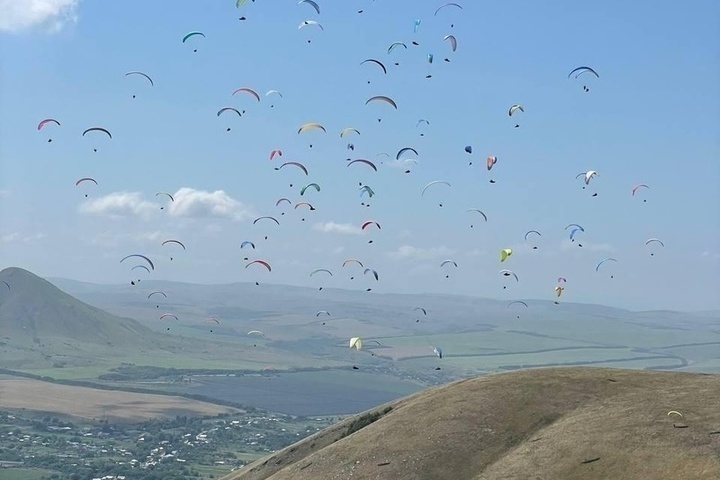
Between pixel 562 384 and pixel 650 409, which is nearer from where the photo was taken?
pixel 650 409

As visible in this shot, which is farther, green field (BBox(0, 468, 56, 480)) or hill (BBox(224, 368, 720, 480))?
green field (BBox(0, 468, 56, 480))

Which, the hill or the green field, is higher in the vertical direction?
the hill

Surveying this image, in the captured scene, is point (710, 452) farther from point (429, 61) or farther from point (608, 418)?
point (429, 61)

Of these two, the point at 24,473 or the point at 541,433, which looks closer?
the point at 541,433

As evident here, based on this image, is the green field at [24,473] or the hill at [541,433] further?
the green field at [24,473]

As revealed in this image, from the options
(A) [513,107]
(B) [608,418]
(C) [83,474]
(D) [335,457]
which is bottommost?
(C) [83,474]

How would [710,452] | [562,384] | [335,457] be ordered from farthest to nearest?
1. [562,384]
2. [335,457]
3. [710,452]

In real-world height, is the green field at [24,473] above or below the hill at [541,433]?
below

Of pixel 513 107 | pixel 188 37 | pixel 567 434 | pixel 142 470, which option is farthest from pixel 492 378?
pixel 142 470
